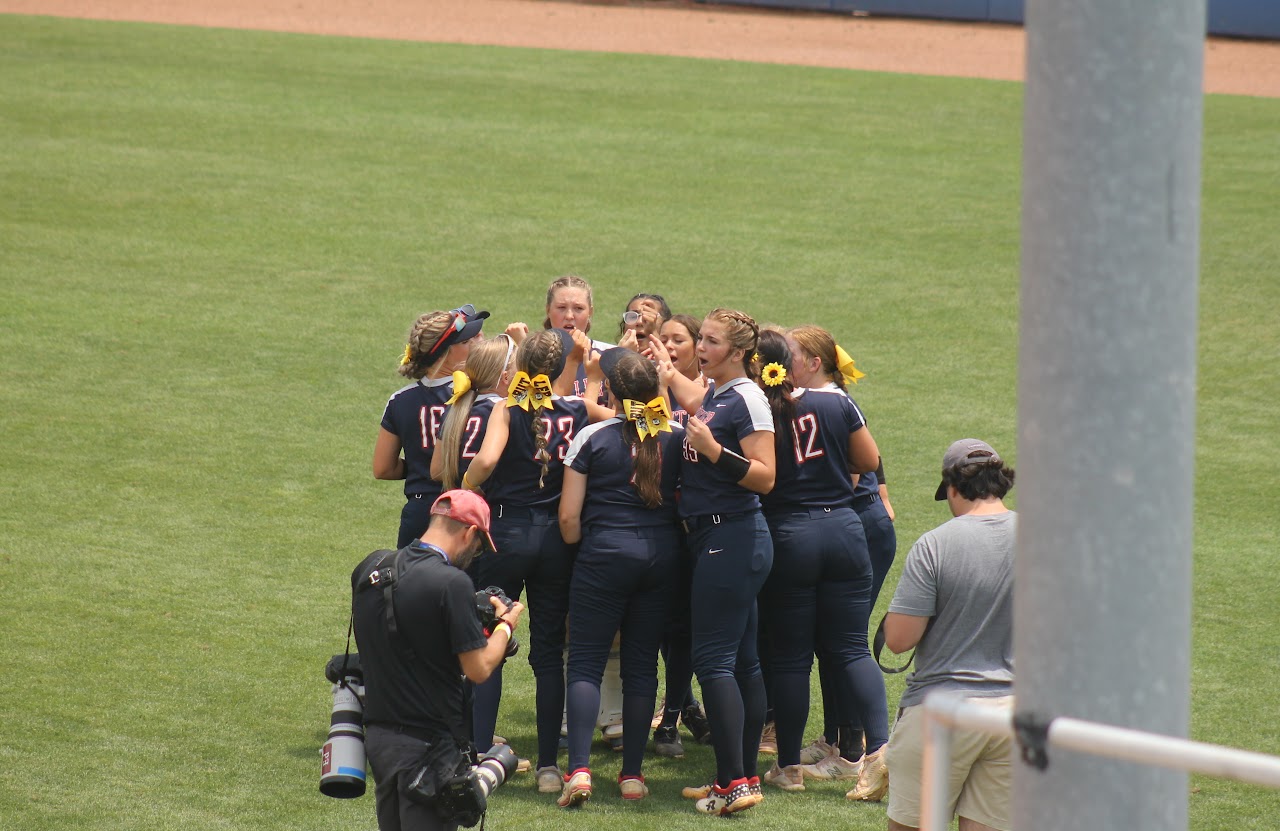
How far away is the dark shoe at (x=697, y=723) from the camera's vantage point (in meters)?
6.59

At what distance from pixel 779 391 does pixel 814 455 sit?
0.95 feet

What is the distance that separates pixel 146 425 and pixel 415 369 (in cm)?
508

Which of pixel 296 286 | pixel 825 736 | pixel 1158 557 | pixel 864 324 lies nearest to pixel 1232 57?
pixel 864 324

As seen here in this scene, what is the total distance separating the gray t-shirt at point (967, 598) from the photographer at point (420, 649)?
127cm

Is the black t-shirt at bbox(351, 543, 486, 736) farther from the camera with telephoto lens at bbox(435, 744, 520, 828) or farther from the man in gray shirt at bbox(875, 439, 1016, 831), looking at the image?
the man in gray shirt at bbox(875, 439, 1016, 831)

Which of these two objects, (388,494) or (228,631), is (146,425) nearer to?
(388,494)

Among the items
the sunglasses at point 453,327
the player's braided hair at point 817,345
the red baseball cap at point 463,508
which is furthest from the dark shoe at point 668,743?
the red baseball cap at point 463,508

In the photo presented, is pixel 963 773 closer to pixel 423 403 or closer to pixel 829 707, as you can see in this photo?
pixel 829 707

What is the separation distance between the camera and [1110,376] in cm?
164

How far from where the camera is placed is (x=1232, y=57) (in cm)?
2350

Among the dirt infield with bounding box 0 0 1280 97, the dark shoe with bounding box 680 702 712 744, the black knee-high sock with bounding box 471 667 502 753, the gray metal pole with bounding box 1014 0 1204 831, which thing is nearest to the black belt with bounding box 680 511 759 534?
the black knee-high sock with bounding box 471 667 502 753

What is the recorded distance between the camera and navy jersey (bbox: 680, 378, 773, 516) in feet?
18.1

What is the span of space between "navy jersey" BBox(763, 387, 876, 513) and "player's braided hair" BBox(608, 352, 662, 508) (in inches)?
20.1

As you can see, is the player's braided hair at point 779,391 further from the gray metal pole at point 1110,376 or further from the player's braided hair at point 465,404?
the gray metal pole at point 1110,376
